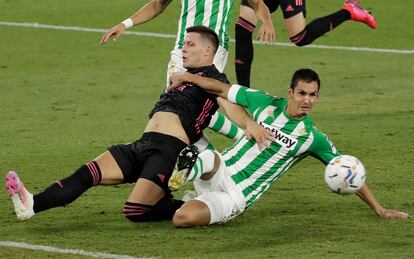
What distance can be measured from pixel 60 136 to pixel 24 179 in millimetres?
1942

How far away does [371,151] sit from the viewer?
39.7 ft

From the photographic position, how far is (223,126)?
449 inches

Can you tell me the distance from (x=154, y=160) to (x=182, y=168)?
0.61 meters

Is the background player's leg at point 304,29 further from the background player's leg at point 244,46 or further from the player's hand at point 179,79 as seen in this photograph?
the player's hand at point 179,79

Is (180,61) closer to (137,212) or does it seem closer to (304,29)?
(304,29)

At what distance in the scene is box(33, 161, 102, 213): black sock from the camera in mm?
9367

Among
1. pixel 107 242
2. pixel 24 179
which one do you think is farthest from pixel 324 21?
pixel 107 242

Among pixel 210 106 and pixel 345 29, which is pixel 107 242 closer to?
pixel 210 106

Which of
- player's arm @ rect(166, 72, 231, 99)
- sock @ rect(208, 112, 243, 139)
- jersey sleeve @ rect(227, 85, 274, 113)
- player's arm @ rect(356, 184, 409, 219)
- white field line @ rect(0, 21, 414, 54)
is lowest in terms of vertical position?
white field line @ rect(0, 21, 414, 54)

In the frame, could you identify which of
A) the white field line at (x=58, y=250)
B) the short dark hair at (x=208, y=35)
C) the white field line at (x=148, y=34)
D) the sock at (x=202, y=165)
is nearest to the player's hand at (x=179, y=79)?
the short dark hair at (x=208, y=35)

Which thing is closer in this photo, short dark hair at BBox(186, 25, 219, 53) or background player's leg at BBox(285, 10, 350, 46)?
short dark hair at BBox(186, 25, 219, 53)

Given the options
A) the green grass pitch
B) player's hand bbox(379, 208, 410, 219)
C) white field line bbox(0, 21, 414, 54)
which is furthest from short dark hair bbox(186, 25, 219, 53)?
white field line bbox(0, 21, 414, 54)

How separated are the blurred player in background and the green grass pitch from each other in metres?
0.89

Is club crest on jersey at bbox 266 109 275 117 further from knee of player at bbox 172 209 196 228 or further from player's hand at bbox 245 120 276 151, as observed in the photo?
knee of player at bbox 172 209 196 228
